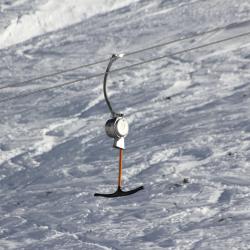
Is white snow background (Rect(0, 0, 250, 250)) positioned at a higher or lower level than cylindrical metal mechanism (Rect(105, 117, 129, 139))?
higher

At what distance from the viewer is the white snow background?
1111 cm

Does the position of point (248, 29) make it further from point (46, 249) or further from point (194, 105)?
point (46, 249)

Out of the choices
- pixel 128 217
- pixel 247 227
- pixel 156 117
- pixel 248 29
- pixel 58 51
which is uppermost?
pixel 58 51

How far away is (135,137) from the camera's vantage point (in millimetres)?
14695

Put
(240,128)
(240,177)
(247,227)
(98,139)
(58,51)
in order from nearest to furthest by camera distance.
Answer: (247,227) → (240,177) → (240,128) → (98,139) → (58,51)

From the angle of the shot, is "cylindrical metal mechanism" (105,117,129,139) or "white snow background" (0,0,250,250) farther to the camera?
"white snow background" (0,0,250,250)

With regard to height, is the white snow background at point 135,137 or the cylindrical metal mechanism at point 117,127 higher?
the white snow background at point 135,137

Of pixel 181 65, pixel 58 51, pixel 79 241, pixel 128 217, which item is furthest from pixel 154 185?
pixel 58 51

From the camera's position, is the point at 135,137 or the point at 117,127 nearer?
the point at 117,127

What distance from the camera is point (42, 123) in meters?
16.3

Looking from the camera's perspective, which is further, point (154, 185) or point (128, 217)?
point (154, 185)

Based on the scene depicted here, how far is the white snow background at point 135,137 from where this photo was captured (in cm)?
1111

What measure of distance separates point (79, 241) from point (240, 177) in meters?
2.41

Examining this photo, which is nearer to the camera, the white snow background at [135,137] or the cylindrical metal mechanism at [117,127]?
the cylindrical metal mechanism at [117,127]
